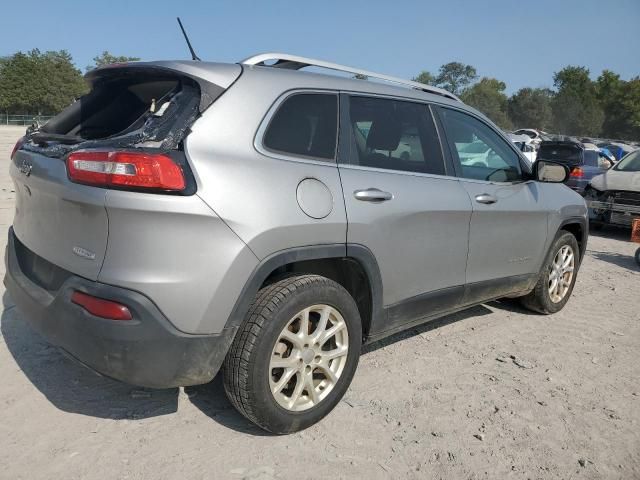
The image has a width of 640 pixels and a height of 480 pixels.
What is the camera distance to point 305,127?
280 cm

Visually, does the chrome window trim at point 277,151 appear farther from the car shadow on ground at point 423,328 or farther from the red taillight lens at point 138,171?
the car shadow on ground at point 423,328

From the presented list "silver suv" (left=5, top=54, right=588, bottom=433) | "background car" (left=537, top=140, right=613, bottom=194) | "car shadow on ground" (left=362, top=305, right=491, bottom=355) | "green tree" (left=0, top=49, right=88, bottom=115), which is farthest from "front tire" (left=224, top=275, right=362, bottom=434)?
"green tree" (left=0, top=49, right=88, bottom=115)

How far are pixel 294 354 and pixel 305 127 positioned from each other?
1171 millimetres

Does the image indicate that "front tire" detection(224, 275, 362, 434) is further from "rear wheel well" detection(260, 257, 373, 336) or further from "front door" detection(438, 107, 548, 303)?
"front door" detection(438, 107, 548, 303)

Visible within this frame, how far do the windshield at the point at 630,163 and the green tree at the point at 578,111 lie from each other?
6708 centimetres

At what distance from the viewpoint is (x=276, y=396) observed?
265 cm

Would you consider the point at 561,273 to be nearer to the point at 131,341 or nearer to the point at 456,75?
the point at 131,341

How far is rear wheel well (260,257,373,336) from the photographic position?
2.88 m

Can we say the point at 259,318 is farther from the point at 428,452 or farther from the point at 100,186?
the point at 428,452

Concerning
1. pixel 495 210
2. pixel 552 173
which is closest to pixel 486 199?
pixel 495 210

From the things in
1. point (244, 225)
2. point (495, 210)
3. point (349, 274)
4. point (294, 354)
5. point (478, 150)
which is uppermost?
point (478, 150)

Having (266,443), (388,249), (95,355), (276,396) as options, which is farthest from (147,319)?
(388,249)

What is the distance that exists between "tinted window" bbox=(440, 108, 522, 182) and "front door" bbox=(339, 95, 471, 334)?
0.20 meters

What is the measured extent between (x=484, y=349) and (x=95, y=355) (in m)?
2.85
